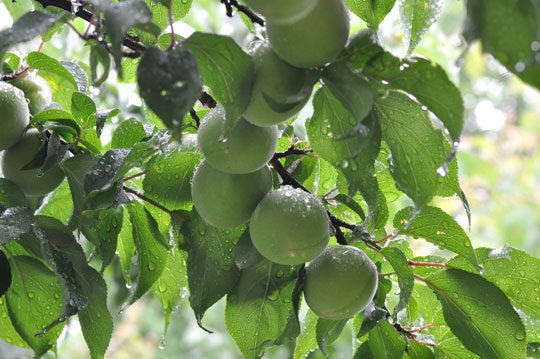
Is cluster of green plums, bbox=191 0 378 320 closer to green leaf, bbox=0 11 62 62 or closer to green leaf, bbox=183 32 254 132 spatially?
green leaf, bbox=183 32 254 132

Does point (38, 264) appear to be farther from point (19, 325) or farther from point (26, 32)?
point (26, 32)

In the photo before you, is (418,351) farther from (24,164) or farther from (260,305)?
(24,164)

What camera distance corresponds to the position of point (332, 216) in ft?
2.34

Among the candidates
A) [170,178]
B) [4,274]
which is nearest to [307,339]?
[170,178]

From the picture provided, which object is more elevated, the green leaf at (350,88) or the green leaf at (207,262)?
the green leaf at (350,88)

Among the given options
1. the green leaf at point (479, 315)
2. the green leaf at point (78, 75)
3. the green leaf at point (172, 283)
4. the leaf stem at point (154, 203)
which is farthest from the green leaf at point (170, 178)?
the green leaf at point (479, 315)

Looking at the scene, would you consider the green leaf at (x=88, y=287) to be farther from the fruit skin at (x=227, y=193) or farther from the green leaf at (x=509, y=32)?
the green leaf at (x=509, y=32)

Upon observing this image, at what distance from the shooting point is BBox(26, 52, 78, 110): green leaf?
77 cm

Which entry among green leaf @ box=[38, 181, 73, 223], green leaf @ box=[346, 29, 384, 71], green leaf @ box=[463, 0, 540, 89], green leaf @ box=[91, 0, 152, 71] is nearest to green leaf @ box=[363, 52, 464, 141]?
green leaf @ box=[346, 29, 384, 71]

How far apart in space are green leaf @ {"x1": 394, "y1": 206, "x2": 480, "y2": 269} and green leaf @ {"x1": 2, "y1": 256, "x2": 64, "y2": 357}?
0.47m

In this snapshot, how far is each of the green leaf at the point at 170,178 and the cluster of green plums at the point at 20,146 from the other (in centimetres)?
13

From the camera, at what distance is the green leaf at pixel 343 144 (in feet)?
1.83

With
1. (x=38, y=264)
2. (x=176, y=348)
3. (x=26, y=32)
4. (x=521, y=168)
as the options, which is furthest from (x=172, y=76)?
(x=521, y=168)

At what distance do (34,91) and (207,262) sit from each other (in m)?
0.36
